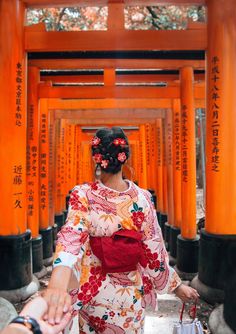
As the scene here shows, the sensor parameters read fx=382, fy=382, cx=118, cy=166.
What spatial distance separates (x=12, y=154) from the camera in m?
4.80

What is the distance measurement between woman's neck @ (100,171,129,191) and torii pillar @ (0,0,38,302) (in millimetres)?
3099

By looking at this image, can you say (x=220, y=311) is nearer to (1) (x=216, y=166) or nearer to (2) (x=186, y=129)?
(1) (x=216, y=166)

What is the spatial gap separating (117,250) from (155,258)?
273mm

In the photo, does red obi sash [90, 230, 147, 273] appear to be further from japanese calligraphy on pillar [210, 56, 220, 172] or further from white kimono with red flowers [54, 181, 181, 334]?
japanese calligraphy on pillar [210, 56, 220, 172]

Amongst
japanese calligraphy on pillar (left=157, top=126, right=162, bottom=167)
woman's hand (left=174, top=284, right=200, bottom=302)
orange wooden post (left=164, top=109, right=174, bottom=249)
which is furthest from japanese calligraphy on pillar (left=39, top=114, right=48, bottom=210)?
woman's hand (left=174, top=284, right=200, bottom=302)

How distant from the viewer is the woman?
185 centimetres

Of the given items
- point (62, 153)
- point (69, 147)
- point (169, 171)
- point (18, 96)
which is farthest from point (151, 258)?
point (69, 147)

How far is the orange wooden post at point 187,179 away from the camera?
20.5 ft

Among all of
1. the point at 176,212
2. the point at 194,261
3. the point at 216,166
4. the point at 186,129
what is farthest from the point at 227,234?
the point at 176,212

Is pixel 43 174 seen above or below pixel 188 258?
above

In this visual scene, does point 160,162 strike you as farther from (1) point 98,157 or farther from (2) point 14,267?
(1) point 98,157

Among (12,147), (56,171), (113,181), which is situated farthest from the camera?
(56,171)

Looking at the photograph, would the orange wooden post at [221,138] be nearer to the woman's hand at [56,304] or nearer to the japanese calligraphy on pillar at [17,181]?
the japanese calligraphy on pillar at [17,181]

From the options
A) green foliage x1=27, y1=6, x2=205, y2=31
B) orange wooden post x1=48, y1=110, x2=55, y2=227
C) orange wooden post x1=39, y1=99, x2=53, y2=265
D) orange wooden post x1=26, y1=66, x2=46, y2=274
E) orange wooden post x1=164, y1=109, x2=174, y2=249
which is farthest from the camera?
green foliage x1=27, y1=6, x2=205, y2=31
